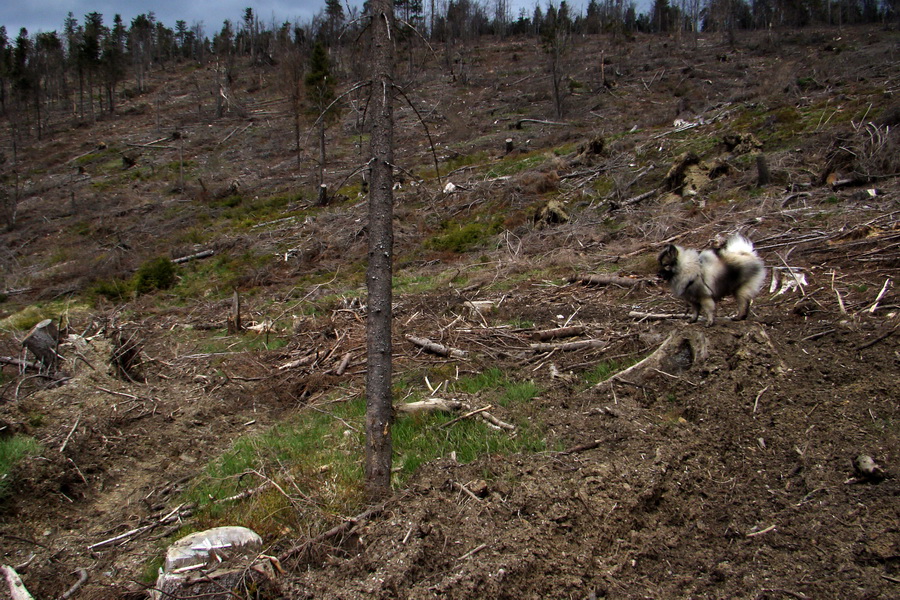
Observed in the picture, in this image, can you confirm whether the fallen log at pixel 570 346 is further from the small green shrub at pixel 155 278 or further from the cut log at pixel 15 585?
the small green shrub at pixel 155 278

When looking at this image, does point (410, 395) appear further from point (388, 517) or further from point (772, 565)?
point (772, 565)

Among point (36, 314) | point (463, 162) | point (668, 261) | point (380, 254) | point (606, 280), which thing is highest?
point (463, 162)

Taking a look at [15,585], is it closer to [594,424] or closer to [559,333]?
[594,424]

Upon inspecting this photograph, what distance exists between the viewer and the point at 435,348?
307 inches

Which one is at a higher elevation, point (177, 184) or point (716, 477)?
point (177, 184)

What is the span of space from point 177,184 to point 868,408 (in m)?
40.5

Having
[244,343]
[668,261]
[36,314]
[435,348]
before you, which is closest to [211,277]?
[36,314]

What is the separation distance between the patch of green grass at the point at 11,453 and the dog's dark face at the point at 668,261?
7.02 meters

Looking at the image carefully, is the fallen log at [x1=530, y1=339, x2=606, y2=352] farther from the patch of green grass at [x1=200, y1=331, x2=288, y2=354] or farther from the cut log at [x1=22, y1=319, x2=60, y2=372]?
the cut log at [x1=22, y1=319, x2=60, y2=372]

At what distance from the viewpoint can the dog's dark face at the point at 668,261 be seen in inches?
235

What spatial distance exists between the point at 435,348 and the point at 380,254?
4.02 m

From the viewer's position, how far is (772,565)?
289cm

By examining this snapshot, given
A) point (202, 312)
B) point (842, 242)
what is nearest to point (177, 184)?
point (202, 312)

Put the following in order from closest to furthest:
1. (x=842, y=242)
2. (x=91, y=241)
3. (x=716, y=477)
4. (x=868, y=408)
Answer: (x=716, y=477) < (x=868, y=408) < (x=842, y=242) < (x=91, y=241)
